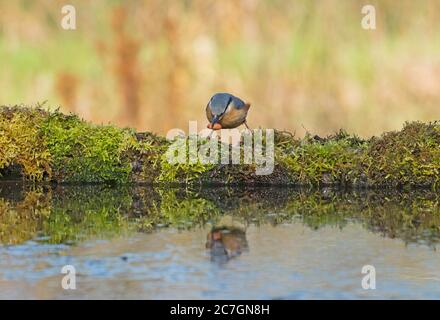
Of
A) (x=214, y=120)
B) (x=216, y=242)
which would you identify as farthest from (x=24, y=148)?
(x=216, y=242)

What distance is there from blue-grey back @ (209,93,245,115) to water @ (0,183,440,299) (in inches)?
24.8

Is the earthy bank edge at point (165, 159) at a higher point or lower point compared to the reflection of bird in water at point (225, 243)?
higher

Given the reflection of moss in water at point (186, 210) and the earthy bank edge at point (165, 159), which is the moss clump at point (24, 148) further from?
the reflection of moss in water at point (186, 210)

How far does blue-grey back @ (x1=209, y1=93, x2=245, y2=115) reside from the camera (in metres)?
6.85

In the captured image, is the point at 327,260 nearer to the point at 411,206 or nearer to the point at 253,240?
the point at 253,240

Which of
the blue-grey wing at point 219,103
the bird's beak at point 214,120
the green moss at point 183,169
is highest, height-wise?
the blue-grey wing at point 219,103

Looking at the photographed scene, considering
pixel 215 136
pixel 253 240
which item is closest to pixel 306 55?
pixel 215 136

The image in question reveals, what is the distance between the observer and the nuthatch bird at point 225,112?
22.4 feet

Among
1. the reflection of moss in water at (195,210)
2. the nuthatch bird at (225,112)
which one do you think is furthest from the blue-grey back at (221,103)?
the reflection of moss in water at (195,210)

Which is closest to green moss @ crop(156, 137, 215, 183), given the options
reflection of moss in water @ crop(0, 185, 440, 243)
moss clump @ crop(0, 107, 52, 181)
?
reflection of moss in water @ crop(0, 185, 440, 243)

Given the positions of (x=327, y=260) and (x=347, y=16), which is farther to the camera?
(x=347, y=16)
